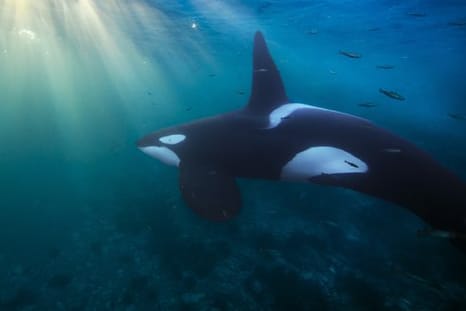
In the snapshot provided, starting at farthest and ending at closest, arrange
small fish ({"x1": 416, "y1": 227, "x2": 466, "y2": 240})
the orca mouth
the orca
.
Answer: the orca mouth → the orca → small fish ({"x1": 416, "y1": 227, "x2": 466, "y2": 240})

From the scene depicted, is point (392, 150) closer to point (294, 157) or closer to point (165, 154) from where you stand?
point (294, 157)

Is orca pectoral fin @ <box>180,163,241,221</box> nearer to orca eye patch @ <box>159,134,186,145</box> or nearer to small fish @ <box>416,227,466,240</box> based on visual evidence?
orca eye patch @ <box>159,134,186,145</box>

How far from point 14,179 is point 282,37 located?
31.9 meters

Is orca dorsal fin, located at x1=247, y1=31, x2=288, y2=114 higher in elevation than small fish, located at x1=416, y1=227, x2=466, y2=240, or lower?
higher

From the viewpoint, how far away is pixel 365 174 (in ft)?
14.4

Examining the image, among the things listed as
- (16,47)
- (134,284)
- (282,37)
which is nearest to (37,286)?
(134,284)

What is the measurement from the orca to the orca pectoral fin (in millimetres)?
16

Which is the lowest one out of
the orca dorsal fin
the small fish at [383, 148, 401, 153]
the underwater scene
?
the underwater scene

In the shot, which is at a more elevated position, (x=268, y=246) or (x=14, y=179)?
(x=268, y=246)

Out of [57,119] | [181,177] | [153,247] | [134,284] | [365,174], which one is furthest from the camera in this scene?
[57,119]

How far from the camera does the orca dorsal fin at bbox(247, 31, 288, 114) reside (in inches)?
261

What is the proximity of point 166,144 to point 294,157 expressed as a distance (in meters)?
3.08

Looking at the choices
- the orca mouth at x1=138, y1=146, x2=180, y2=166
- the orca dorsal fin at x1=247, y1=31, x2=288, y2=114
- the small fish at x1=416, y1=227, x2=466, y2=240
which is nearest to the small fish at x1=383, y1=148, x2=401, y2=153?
the small fish at x1=416, y1=227, x2=466, y2=240

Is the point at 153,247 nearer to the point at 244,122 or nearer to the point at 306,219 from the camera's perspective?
the point at 306,219
